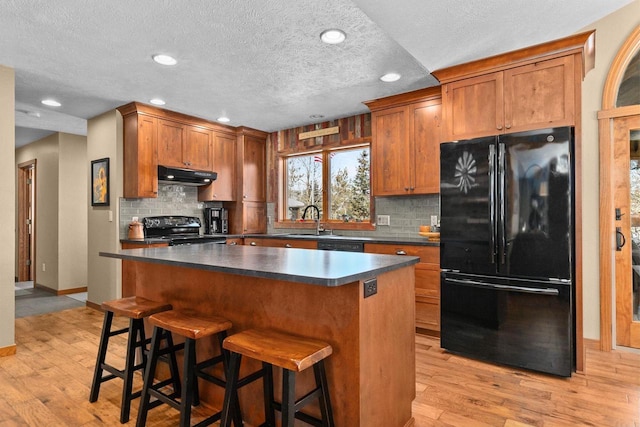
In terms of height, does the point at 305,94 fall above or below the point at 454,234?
above

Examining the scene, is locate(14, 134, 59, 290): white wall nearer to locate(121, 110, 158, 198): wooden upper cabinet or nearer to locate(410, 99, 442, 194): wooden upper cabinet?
locate(121, 110, 158, 198): wooden upper cabinet

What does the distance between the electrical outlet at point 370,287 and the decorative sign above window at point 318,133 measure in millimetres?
3561

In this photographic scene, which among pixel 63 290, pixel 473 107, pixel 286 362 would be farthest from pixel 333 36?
pixel 63 290

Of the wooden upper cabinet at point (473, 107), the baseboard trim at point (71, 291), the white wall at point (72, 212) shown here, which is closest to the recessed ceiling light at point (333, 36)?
the wooden upper cabinet at point (473, 107)

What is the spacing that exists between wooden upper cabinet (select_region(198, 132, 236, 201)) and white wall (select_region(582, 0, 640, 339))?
422cm

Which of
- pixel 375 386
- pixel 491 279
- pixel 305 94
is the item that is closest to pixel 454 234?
pixel 491 279

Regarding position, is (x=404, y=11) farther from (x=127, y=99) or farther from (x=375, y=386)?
(x=127, y=99)

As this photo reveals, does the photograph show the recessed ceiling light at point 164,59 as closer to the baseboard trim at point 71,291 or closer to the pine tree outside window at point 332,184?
the pine tree outside window at point 332,184

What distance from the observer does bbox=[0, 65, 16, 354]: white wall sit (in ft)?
10.3

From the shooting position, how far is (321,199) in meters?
5.24

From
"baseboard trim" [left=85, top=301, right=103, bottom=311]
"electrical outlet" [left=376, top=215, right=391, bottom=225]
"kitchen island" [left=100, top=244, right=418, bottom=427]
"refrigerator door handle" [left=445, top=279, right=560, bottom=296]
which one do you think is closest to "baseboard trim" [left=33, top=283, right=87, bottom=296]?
"baseboard trim" [left=85, top=301, right=103, bottom=311]

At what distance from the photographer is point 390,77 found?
3.45 metres

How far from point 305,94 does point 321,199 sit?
1703 mm

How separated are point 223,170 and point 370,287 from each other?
4.04 m
